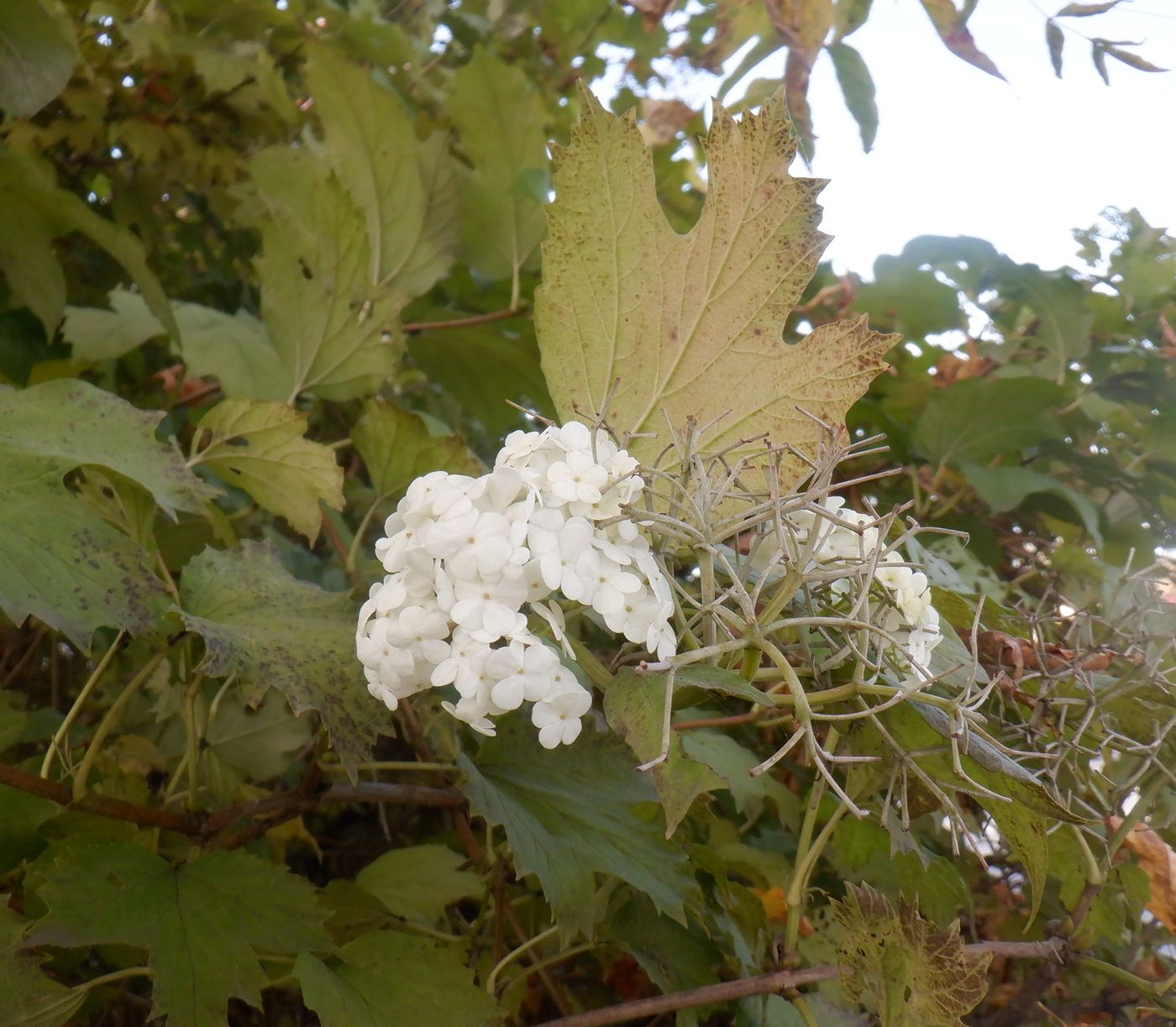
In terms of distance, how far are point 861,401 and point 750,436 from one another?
0.52 meters

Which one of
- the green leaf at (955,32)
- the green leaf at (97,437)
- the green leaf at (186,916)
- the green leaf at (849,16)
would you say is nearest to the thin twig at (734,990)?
the green leaf at (186,916)

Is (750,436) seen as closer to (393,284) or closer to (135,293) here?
(393,284)

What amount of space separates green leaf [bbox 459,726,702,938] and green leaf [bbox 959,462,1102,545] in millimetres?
504

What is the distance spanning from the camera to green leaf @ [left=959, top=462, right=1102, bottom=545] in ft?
3.12

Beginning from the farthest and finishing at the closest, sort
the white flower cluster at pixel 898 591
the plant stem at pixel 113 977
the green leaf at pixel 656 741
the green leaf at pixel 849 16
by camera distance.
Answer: the green leaf at pixel 849 16 → the plant stem at pixel 113 977 → the white flower cluster at pixel 898 591 → the green leaf at pixel 656 741

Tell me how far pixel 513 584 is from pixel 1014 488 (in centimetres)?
69

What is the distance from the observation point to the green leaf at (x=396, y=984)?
594 mm

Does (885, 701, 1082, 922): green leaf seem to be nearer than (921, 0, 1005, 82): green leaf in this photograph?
Yes

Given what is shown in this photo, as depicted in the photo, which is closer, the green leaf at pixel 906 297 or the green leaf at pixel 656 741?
the green leaf at pixel 656 741

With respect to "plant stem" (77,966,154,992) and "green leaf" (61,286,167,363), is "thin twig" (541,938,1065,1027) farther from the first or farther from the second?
"green leaf" (61,286,167,363)

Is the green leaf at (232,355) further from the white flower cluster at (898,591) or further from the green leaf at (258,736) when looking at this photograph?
the white flower cluster at (898,591)

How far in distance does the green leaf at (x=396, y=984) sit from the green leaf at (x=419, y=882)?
0.41ft

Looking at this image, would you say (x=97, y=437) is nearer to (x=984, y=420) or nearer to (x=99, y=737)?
(x=99, y=737)

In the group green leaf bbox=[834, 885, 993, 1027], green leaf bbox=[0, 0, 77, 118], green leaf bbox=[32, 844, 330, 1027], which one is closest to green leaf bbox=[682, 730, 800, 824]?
green leaf bbox=[834, 885, 993, 1027]
